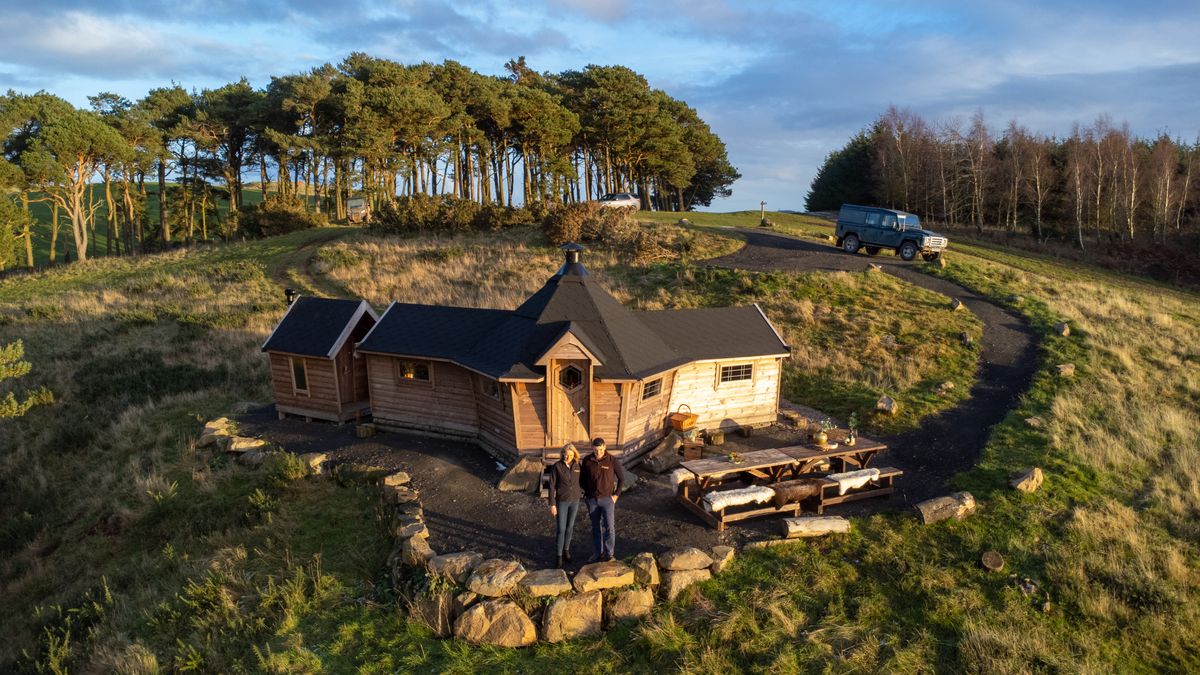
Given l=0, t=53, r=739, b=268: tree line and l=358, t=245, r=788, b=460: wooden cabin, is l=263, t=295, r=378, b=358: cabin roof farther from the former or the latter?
l=0, t=53, r=739, b=268: tree line

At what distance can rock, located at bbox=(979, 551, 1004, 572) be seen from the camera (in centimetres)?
1182

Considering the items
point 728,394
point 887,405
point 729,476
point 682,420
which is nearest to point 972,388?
point 887,405

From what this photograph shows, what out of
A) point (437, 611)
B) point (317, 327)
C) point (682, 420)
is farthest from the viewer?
point (317, 327)

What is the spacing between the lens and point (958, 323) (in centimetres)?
2722

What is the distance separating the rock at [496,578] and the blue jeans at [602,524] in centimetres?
142

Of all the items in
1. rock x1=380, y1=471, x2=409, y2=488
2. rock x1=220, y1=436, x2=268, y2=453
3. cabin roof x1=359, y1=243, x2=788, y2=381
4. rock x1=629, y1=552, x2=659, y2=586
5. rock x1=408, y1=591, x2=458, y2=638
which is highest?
cabin roof x1=359, y1=243, x2=788, y2=381

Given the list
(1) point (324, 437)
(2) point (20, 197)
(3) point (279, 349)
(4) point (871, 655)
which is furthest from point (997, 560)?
(2) point (20, 197)

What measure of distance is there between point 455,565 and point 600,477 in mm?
2981

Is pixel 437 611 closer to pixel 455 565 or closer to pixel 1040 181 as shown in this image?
pixel 455 565

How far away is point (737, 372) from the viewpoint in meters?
18.7

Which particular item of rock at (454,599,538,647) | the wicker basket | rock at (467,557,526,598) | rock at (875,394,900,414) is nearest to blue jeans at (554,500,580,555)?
rock at (467,557,526,598)

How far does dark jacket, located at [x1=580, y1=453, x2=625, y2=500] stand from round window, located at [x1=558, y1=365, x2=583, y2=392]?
478 centimetres

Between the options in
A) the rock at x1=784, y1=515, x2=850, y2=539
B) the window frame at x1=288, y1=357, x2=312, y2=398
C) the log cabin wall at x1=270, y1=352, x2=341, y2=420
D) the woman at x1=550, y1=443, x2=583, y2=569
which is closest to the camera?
the woman at x1=550, y1=443, x2=583, y2=569

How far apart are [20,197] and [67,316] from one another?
29814 millimetres
